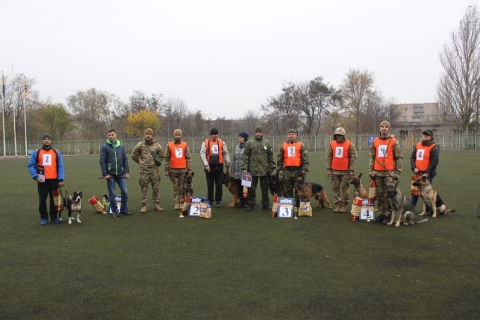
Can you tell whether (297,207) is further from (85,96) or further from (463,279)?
(85,96)

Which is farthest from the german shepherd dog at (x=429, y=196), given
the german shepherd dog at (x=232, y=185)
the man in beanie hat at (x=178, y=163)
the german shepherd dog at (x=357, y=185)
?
the man in beanie hat at (x=178, y=163)

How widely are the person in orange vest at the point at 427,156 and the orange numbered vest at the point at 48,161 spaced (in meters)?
7.84

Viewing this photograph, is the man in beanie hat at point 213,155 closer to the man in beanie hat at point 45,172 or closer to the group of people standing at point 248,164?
the group of people standing at point 248,164

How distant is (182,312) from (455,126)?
4868 cm

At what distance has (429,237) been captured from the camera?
20.5ft

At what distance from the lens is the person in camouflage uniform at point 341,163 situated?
8.29m

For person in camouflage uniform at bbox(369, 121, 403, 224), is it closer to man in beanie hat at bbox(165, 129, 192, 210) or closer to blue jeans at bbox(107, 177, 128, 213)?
man in beanie hat at bbox(165, 129, 192, 210)

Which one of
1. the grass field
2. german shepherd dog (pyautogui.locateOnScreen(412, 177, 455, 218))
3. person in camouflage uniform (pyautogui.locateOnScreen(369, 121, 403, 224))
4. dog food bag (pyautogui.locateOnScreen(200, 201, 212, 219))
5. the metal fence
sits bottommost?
the grass field

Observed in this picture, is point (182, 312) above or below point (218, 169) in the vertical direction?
below

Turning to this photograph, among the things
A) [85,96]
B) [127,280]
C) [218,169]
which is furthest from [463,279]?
[85,96]

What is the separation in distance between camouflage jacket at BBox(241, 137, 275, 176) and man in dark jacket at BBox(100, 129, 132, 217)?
282 centimetres

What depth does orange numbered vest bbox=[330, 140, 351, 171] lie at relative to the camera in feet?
27.3

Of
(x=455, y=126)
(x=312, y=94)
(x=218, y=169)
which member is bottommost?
(x=218, y=169)

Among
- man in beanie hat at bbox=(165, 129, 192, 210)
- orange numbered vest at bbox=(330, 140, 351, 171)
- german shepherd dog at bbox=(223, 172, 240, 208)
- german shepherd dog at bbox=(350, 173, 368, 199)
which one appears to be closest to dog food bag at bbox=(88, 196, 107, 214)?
man in beanie hat at bbox=(165, 129, 192, 210)
